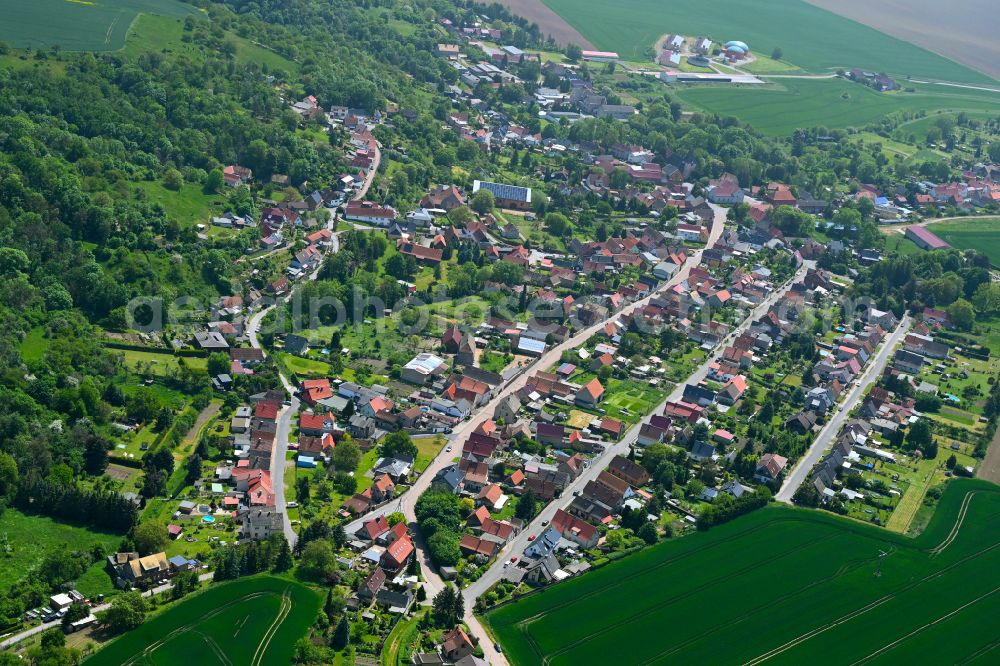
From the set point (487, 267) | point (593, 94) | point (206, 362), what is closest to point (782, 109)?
point (593, 94)

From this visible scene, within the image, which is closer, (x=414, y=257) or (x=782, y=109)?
(x=414, y=257)

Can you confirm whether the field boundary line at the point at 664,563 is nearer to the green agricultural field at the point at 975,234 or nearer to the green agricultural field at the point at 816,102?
the green agricultural field at the point at 975,234

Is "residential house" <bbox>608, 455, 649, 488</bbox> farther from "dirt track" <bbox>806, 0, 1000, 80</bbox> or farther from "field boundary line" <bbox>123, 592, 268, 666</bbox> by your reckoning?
"dirt track" <bbox>806, 0, 1000, 80</bbox>

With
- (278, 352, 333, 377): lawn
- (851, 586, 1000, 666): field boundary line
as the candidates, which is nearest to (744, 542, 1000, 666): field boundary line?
(851, 586, 1000, 666): field boundary line

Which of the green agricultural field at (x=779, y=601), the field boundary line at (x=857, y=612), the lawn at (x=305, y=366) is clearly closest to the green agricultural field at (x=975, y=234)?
the green agricultural field at (x=779, y=601)

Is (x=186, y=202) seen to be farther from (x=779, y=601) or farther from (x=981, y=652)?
(x=981, y=652)

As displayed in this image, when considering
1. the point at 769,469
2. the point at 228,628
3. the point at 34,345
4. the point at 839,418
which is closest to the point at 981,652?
the point at 769,469

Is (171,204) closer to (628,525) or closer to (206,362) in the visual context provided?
(206,362)
